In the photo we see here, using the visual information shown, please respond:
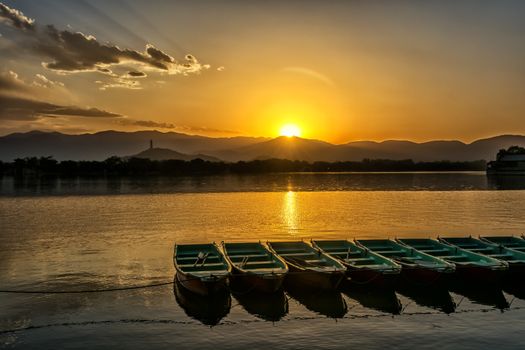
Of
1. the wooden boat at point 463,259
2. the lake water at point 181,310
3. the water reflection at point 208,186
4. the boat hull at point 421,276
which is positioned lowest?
the lake water at point 181,310

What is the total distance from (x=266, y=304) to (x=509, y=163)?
603 feet

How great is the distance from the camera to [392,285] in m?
25.5

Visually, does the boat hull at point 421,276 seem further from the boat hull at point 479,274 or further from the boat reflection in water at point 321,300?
the boat reflection in water at point 321,300

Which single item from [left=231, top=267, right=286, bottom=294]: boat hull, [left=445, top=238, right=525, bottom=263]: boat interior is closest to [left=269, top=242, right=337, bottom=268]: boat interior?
[left=231, top=267, right=286, bottom=294]: boat hull

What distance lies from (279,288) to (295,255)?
379 centimetres

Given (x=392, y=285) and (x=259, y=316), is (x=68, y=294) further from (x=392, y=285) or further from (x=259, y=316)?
(x=392, y=285)

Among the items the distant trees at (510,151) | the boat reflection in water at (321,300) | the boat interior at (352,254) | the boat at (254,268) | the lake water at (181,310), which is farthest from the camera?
the distant trees at (510,151)

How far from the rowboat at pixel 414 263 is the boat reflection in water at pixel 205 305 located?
10.1 metres

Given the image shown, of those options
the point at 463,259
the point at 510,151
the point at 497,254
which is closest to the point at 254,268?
the point at 463,259

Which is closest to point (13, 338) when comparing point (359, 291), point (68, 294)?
point (68, 294)

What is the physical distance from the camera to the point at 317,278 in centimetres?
2478

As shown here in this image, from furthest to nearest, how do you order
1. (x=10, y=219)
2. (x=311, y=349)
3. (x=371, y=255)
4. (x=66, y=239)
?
(x=10, y=219) → (x=66, y=239) → (x=371, y=255) → (x=311, y=349)

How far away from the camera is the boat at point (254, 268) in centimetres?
2356

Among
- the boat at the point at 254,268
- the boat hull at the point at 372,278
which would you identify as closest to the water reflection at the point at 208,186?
the boat at the point at 254,268
